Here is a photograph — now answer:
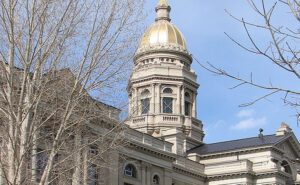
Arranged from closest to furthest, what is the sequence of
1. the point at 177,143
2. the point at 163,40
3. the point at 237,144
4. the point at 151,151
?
1. the point at 151,151
2. the point at 177,143
3. the point at 237,144
4. the point at 163,40

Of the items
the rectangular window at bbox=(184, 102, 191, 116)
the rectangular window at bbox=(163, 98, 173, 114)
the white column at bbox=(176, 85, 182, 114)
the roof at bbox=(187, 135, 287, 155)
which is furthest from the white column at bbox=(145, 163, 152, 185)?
the rectangular window at bbox=(184, 102, 191, 116)

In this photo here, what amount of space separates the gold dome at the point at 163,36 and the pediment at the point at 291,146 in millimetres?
19741

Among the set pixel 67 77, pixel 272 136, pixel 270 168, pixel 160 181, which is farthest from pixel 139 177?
pixel 67 77

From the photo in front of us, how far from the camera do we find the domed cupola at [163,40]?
277 feet

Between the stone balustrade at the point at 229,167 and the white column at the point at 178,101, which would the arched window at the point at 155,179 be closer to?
the stone balustrade at the point at 229,167

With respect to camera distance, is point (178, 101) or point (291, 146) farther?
point (178, 101)

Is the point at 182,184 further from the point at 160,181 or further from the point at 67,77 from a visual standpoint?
the point at 67,77

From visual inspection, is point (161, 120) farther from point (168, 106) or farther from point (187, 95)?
point (187, 95)

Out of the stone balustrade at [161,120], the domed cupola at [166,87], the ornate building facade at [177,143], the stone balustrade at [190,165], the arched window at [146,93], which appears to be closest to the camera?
the ornate building facade at [177,143]

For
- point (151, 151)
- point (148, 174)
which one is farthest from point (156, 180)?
point (151, 151)

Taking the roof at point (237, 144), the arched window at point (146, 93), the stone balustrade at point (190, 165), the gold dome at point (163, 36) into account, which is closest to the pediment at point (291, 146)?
the roof at point (237, 144)

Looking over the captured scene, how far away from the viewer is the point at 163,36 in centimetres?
8569

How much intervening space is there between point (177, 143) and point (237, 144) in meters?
8.13

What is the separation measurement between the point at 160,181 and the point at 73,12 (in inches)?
1585
